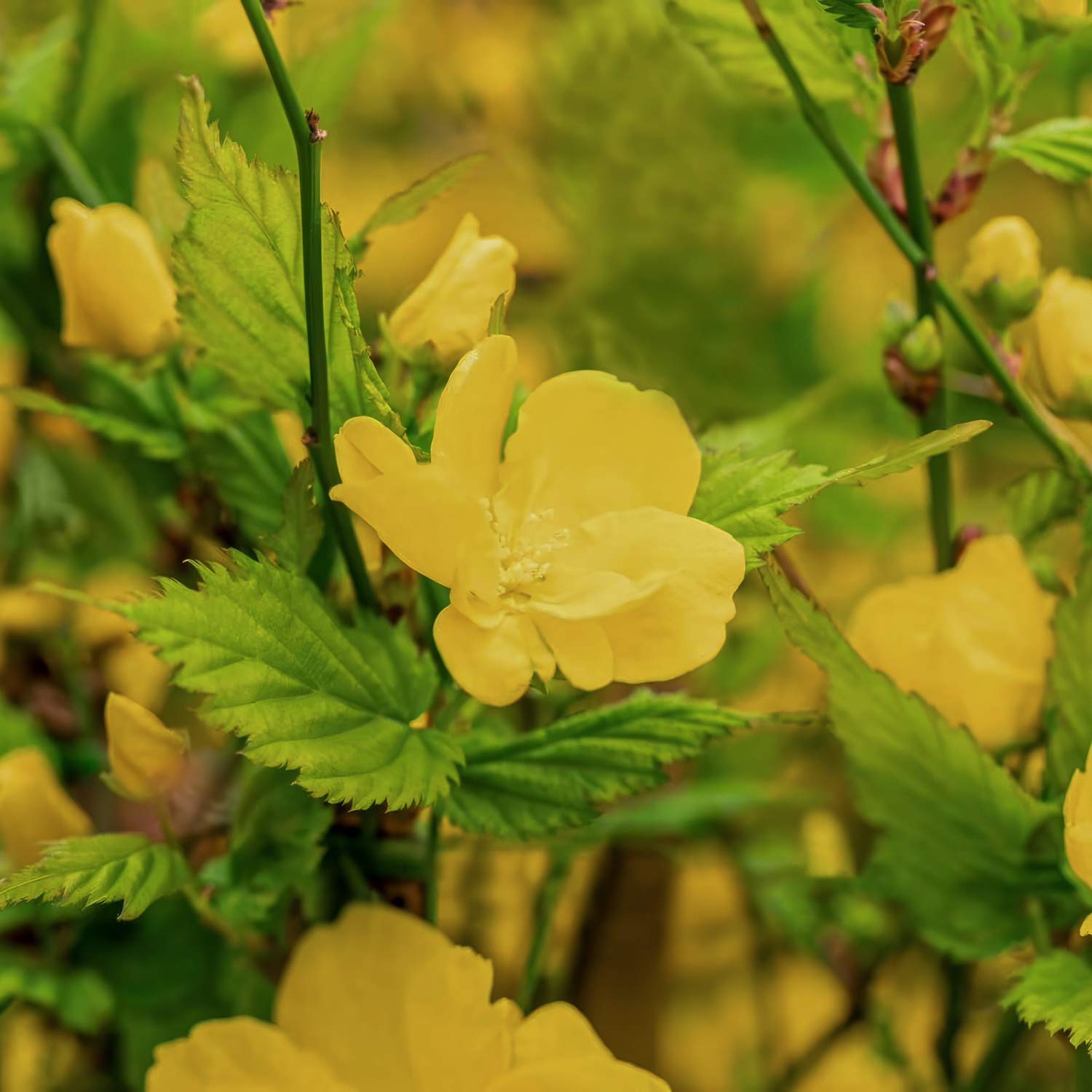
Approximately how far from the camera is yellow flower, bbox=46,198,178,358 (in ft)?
0.91

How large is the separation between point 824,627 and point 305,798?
106mm

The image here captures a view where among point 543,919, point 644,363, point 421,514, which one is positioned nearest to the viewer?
point 421,514

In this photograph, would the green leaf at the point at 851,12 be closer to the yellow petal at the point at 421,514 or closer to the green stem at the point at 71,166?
the yellow petal at the point at 421,514

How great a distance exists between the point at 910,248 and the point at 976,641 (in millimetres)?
82

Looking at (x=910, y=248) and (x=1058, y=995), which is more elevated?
(x=910, y=248)

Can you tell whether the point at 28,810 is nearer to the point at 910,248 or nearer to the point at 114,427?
the point at 114,427

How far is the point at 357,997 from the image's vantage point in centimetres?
25

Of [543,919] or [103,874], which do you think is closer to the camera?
[103,874]

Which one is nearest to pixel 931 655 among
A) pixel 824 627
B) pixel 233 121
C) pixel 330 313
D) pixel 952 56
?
pixel 824 627

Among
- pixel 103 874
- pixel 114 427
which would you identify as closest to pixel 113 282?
pixel 114 427

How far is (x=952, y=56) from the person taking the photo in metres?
0.60

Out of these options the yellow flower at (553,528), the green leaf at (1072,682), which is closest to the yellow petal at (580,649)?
the yellow flower at (553,528)

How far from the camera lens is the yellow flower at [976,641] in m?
0.26

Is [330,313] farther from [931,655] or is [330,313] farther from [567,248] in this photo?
[567,248]
